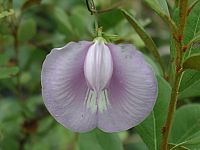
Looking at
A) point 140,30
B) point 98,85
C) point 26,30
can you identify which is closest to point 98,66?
point 98,85

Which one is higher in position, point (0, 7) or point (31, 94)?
point (0, 7)

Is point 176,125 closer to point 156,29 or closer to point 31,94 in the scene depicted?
point 31,94

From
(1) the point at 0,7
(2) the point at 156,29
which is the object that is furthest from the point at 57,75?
(2) the point at 156,29

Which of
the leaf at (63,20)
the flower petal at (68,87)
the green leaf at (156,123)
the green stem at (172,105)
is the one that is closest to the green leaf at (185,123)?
the green leaf at (156,123)

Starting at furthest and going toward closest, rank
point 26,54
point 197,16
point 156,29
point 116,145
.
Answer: point 156,29 < point 26,54 < point 116,145 < point 197,16

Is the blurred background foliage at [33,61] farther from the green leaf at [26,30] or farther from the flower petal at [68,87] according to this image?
the flower petal at [68,87]

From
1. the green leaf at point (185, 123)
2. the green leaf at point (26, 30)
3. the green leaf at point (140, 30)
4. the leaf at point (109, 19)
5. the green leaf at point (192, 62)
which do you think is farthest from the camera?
the green leaf at point (26, 30)

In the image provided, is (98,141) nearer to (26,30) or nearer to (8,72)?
(8,72)

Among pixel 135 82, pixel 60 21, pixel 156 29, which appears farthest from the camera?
pixel 156 29
